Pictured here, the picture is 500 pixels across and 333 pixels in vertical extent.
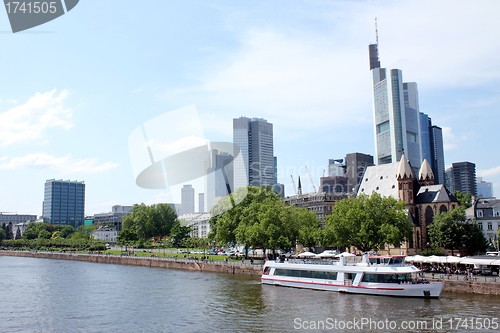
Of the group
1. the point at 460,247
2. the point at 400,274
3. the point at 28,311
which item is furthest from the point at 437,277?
the point at 28,311

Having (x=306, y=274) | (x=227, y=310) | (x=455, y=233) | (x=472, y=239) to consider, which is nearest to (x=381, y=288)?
(x=306, y=274)

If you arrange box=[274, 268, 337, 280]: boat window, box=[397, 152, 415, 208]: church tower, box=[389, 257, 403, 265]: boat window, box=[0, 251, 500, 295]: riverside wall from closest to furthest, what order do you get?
box=[0, 251, 500, 295]: riverside wall
box=[389, 257, 403, 265]: boat window
box=[274, 268, 337, 280]: boat window
box=[397, 152, 415, 208]: church tower

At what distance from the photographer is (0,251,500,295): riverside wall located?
5931 centimetres

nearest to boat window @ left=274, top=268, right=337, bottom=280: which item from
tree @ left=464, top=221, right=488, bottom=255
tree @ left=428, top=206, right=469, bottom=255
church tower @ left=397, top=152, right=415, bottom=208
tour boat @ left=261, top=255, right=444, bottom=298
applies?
tour boat @ left=261, top=255, right=444, bottom=298

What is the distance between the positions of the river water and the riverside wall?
2106mm

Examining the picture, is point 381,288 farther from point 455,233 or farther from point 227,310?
point 455,233

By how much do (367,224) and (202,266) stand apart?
36.4 meters

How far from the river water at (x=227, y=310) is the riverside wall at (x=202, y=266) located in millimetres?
2106

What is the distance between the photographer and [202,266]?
104938 mm

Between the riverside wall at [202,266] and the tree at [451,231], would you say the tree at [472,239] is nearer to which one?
the tree at [451,231]

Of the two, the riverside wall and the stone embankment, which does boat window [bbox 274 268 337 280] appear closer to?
the riverside wall

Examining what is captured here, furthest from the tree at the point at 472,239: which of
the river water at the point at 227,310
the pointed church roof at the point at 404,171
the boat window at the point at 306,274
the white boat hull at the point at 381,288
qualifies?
the white boat hull at the point at 381,288

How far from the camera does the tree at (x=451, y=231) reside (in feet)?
315

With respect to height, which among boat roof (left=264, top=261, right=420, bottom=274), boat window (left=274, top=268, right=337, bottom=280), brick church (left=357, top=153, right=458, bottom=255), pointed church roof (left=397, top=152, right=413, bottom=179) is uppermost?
pointed church roof (left=397, top=152, right=413, bottom=179)
